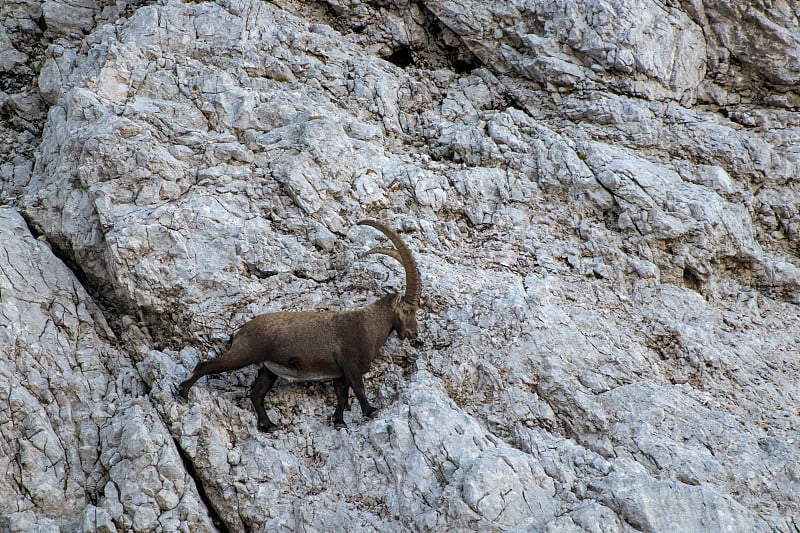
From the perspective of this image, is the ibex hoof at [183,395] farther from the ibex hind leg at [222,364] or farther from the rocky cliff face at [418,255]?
the rocky cliff face at [418,255]

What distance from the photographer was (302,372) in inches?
364

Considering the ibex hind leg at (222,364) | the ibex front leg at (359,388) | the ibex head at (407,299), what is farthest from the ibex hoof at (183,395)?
the ibex head at (407,299)

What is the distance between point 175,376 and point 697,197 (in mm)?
9218

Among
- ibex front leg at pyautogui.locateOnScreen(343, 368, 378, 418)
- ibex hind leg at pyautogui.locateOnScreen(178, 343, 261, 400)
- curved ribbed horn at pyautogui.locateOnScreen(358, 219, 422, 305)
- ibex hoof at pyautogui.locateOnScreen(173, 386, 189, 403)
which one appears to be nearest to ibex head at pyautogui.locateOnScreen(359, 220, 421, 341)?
curved ribbed horn at pyautogui.locateOnScreen(358, 219, 422, 305)

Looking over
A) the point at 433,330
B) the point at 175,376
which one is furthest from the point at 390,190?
the point at 175,376

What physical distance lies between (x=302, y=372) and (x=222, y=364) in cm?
107

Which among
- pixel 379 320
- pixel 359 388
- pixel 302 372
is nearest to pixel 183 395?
pixel 302 372

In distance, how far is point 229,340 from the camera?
9.62 m

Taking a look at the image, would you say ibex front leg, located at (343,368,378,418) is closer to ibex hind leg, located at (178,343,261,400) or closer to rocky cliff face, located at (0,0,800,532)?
rocky cliff face, located at (0,0,800,532)

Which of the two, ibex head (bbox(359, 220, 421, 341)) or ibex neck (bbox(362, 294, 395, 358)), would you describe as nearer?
ibex neck (bbox(362, 294, 395, 358))

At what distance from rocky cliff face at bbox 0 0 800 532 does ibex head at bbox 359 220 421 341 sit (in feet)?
1.11

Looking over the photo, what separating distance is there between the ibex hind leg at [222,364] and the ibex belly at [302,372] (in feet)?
0.83

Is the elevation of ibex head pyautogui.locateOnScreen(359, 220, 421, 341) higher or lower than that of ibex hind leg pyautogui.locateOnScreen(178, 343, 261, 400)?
higher

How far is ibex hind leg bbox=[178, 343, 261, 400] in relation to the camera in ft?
29.5
